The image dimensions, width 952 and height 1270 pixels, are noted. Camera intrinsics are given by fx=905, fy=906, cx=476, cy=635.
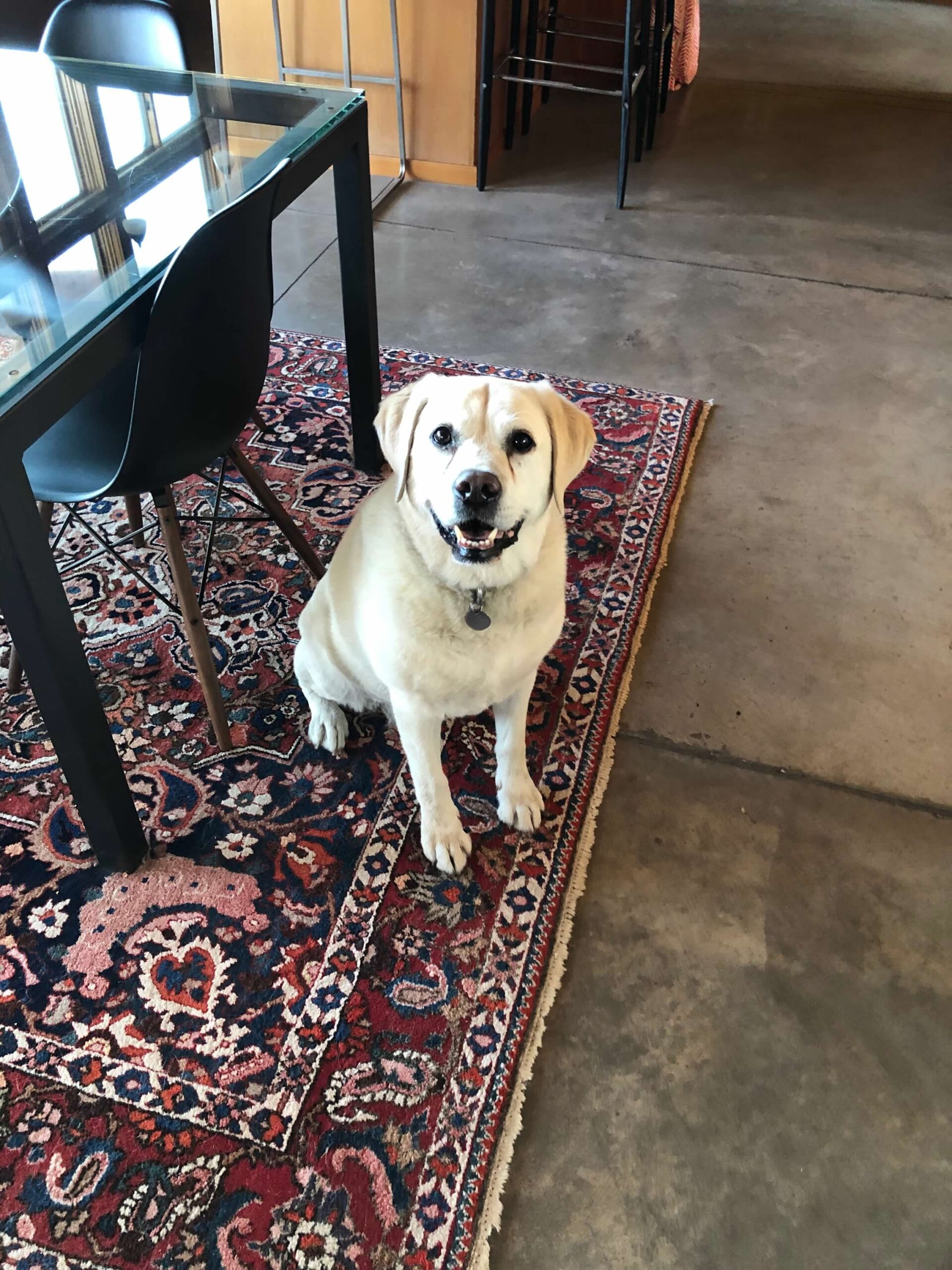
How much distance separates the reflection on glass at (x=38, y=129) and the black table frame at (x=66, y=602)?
0.43 meters

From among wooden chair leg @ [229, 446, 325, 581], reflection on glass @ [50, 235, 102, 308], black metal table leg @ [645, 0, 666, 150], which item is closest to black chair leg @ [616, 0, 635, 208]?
black metal table leg @ [645, 0, 666, 150]

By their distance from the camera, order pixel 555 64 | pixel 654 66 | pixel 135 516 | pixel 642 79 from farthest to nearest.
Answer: pixel 654 66 < pixel 642 79 < pixel 555 64 < pixel 135 516

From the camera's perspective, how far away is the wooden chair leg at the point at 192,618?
162 centimetres

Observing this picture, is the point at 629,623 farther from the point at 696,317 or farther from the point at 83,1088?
the point at 696,317

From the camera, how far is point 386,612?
141 centimetres

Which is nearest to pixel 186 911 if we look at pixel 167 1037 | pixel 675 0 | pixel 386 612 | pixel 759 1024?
pixel 167 1037

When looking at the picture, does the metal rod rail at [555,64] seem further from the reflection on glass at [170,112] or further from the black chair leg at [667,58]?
the reflection on glass at [170,112]

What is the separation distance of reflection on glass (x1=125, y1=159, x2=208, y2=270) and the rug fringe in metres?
1.19

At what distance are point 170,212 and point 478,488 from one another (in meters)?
0.89

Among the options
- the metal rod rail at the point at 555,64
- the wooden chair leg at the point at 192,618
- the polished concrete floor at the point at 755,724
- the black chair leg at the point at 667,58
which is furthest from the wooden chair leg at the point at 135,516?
the black chair leg at the point at 667,58

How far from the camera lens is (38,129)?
6.28 feet

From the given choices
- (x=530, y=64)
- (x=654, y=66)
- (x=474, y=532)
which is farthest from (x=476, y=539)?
(x=654, y=66)

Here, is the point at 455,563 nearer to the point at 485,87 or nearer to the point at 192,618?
the point at 192,618

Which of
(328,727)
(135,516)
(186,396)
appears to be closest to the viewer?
(186,396)
